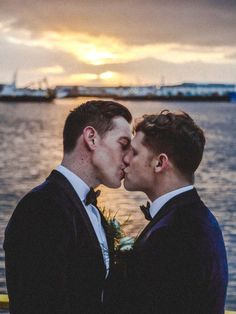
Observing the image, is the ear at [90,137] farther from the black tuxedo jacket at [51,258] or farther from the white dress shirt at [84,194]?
the black tuxedo jacket at [51,258]

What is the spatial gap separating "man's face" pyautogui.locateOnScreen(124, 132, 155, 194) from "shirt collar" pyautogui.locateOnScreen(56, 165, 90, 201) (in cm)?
21

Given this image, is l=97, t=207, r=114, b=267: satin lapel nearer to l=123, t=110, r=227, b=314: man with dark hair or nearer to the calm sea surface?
l=123, t=110, r=227, b=314: man with dark hair

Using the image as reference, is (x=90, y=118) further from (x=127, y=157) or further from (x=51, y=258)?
(x=51, y=258)

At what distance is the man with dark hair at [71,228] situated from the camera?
3.23 metres

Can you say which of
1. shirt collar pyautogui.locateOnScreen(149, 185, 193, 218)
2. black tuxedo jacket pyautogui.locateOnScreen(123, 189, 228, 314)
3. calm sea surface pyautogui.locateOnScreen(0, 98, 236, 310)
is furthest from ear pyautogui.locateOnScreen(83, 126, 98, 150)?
calm sea surface pyautogui.locateOnScreen(0, 98, 236, 310)

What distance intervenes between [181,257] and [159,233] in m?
0.14

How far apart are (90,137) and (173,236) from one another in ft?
2.33

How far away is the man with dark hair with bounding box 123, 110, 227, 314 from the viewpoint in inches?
124

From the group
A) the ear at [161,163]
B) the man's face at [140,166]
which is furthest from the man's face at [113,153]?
the ear at [161,163]

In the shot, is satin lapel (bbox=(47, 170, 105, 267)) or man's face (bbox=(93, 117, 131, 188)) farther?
man's face (bbox=(93, 117, 131, 188))

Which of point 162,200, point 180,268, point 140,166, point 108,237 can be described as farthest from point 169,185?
point 108,237

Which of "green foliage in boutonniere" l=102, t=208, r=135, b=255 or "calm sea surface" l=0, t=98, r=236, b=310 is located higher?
"green foliage in boutonniere" l=102, t=208, r=135, b=255

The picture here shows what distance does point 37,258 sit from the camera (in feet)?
10.6

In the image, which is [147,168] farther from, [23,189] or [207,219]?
[23,189]
